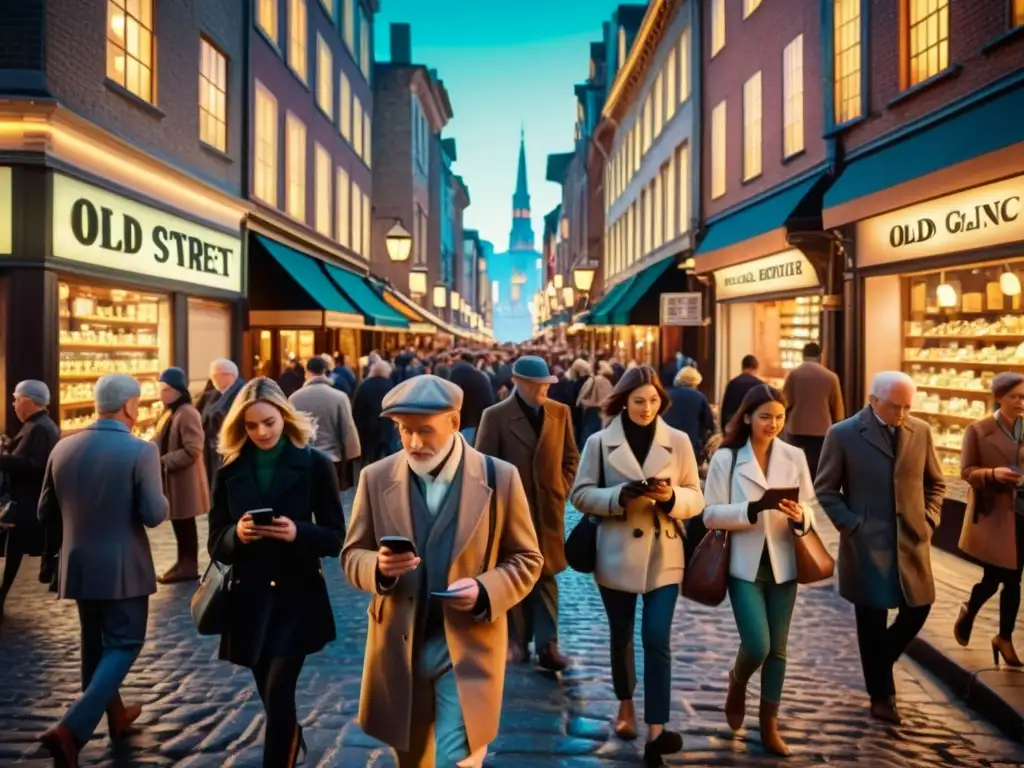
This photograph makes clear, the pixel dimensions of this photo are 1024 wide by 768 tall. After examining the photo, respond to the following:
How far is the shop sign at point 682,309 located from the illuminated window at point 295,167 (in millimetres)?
8987

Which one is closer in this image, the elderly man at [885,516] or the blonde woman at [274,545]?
the blonde woman at [274,545]

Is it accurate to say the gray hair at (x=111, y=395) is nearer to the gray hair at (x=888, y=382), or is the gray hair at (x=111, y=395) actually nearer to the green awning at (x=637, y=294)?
the gray hair at (x=888, y=382)

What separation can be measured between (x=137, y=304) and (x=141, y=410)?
167 centimetres

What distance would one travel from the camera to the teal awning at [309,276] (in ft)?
64.3

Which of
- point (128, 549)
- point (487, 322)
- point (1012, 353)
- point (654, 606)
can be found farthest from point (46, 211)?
point (487, 322)

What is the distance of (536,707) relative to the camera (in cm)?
582

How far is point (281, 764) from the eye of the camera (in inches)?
170

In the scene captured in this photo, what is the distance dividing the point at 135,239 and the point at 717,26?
15.3 meters

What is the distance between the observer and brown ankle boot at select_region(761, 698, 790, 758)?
5117mm

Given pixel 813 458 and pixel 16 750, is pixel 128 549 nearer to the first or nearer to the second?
pixel 16 750

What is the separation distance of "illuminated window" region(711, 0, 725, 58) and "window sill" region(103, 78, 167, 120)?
13295 millimetres

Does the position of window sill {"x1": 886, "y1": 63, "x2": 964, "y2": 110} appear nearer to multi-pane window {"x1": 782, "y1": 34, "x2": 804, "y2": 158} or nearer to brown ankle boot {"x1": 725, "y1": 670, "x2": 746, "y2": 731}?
multi-pane window {"x1": 782, "y1": 34, "x2": 804, "y2": 158}

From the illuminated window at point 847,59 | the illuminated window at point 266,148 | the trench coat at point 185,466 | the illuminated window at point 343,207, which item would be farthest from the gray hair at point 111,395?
the illuminated window at point 343,207

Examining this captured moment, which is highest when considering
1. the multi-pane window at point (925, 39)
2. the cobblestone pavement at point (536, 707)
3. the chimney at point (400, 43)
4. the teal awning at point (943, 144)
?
the chimney at point (400, 43)
